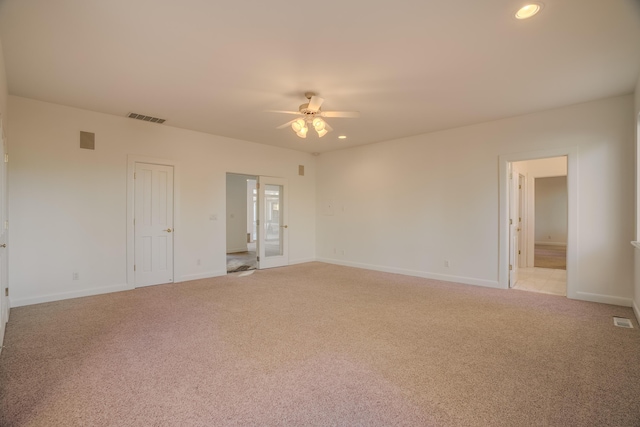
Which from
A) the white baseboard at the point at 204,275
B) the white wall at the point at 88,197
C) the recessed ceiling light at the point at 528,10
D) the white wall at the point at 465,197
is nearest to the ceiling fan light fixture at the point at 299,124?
the recessed ceiling light at the point at 528,10

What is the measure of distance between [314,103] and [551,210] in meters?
12.2

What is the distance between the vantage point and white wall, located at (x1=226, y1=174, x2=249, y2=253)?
948 cm

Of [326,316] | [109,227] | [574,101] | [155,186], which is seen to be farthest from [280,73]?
[574,101]

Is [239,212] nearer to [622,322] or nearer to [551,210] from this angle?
[622,322]

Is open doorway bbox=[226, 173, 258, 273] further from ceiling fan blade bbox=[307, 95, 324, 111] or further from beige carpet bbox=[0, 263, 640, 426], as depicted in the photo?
ceiling fan blade bbox=[307, 95, 324, 111]

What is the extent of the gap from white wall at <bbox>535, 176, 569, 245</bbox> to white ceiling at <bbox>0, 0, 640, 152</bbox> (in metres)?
9.27

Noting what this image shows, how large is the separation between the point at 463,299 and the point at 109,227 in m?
5.60

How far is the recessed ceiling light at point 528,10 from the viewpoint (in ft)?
7.46

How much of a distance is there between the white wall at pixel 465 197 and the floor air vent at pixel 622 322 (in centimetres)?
76

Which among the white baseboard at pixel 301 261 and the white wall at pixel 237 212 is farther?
the white wall at pixel 237 212

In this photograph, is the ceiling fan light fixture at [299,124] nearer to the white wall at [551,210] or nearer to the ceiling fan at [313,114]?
the ceiling fan at [313,114]

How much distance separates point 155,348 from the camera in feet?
9.26

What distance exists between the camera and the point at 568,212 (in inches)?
174

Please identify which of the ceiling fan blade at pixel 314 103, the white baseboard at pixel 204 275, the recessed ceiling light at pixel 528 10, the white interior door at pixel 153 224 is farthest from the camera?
the white baseboard at pixel 204 275
